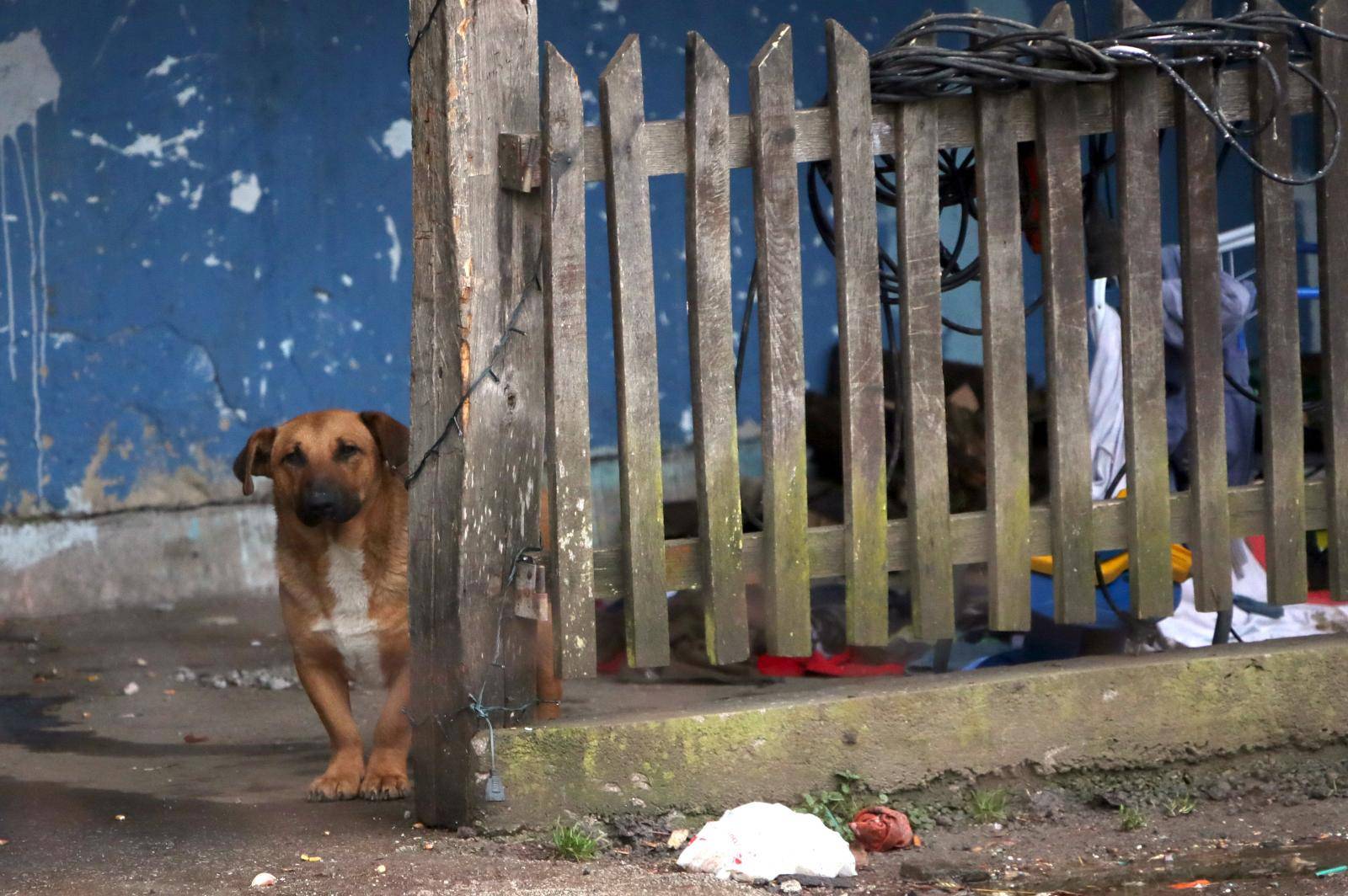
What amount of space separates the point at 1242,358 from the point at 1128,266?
4.40 feet

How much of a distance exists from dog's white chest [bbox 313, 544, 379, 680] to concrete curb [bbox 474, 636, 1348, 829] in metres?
1.13

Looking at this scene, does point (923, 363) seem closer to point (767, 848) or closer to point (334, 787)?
point (767, 848)

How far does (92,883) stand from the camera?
3.63m

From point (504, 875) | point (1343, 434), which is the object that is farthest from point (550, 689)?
point (1343, 434)

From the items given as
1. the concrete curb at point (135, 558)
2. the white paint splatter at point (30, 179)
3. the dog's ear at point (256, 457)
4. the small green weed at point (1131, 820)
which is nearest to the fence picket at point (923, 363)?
the small green weed at point (1131, 820)

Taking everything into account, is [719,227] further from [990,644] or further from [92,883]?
[990,644]

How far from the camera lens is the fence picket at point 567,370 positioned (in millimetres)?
3812

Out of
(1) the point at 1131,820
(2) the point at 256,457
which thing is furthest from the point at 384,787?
(1) the point at 1131,820

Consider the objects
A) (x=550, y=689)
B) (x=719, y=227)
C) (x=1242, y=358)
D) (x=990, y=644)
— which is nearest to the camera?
(x=719, y=227)

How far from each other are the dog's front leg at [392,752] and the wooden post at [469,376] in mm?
521

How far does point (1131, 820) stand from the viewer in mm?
4082

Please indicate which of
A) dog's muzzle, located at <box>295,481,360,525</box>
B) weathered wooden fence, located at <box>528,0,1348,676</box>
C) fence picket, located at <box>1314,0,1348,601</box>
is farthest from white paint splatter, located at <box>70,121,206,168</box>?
fence picket, located at <box>1314,0,1348,601</box>

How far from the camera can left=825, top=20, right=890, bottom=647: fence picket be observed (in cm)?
400

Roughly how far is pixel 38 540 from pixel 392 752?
3610 mm
